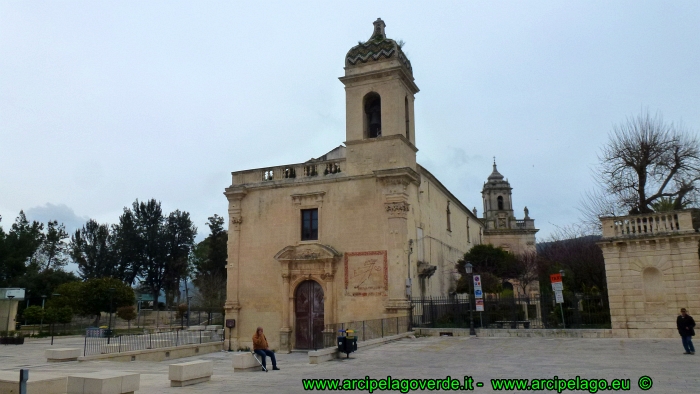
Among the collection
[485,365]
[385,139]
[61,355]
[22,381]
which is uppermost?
[385,139]

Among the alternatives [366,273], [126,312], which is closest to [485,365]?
[366,273]

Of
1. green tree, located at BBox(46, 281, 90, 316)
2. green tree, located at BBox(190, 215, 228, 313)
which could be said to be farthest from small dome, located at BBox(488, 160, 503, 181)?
green tree, located at BBox(46, 281, 90, 316)

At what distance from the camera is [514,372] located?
1152cm

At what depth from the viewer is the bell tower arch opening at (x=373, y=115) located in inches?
1036

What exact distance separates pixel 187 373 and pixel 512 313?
15.4 m

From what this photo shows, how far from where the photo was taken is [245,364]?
546 inches

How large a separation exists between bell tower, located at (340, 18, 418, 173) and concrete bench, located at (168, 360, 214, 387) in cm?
1474

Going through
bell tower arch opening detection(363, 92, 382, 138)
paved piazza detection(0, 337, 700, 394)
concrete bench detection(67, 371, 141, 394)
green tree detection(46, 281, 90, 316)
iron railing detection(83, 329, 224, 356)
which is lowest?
iron railing detection(83, 329, 224, 356)

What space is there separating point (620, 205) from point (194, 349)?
75.0ft

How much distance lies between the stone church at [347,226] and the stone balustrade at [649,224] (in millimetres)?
8237

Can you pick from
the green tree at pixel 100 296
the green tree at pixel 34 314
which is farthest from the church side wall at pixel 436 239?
A: the green tree at pixel 100 296

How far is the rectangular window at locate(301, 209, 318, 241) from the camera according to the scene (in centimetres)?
2608

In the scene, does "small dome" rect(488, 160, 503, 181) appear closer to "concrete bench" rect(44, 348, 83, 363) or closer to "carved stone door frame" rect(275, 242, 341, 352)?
"carved stone door frame" rect(275, 242, 341, 352)

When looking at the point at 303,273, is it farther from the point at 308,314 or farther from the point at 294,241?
the point at 308,314
